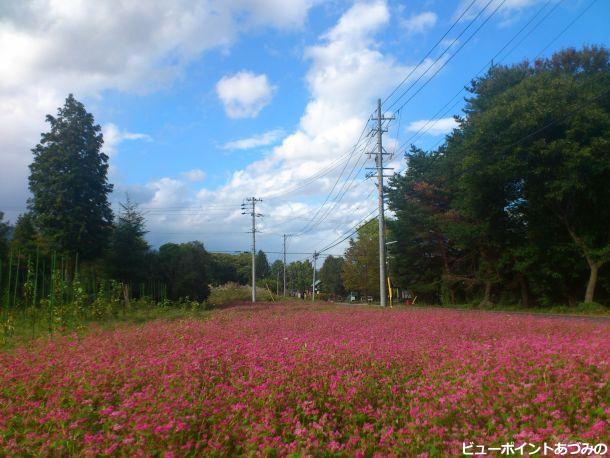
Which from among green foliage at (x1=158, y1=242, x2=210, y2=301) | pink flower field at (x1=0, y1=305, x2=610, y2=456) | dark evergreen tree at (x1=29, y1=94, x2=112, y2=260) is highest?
dark evergreen tree at (x1=29, y1=94, x2=112, y2=260)

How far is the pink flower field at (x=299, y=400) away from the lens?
11.1ft

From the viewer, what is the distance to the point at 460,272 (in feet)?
137

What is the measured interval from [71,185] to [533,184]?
2592cm

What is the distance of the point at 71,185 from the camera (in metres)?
25.0

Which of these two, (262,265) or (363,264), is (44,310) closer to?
(363,264)

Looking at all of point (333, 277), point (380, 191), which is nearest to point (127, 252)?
point (380, 191)

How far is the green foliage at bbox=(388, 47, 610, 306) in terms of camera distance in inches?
877

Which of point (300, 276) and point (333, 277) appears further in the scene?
point (300, 276)

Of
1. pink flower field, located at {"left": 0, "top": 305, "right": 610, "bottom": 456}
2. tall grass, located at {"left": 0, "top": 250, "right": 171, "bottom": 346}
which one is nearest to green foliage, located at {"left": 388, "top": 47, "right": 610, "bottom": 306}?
pink flower field, located at {"left": 0, "top": 305, "right": 610, "bottom": 456}

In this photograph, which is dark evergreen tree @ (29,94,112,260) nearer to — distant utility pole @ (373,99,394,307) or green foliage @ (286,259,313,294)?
distant utility pole @ (373,99,394,307)

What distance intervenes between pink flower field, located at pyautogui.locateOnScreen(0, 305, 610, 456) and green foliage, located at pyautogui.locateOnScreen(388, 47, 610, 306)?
1607 centimetres

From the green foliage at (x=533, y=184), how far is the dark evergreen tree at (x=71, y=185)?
71.2 ft

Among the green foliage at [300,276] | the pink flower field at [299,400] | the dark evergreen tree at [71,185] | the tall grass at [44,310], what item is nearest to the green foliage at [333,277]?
the green foliage at [300,276]

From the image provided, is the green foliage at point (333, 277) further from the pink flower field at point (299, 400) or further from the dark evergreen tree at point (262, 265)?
the pink flower field at point (299, 400)
